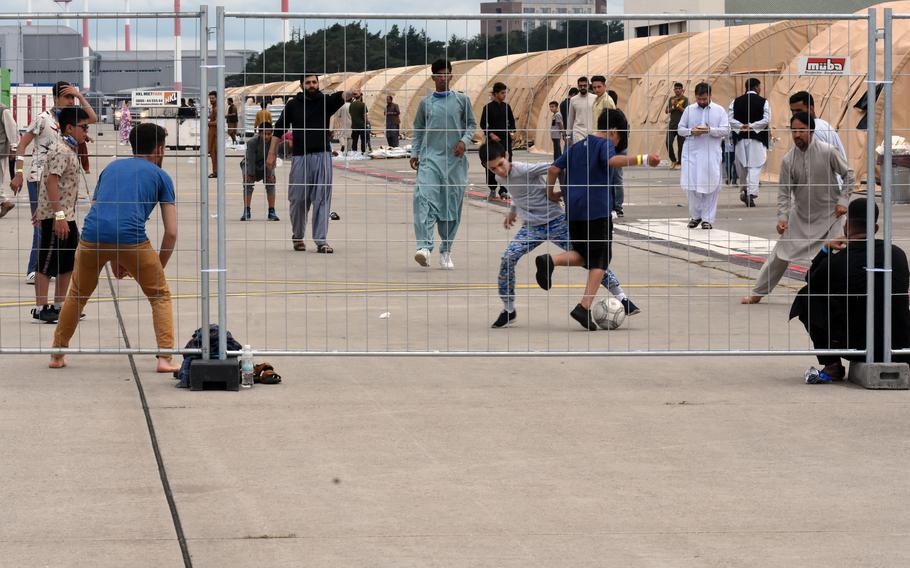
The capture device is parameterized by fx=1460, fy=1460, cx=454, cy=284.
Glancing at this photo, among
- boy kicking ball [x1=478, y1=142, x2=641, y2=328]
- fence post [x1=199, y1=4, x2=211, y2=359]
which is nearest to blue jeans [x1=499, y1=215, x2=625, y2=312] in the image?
boy kicking ball [x1=478, y1=142, x2=641, y2=328]

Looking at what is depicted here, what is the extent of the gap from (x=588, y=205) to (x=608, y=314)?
1.09 metres

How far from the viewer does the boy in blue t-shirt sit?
1005 cm

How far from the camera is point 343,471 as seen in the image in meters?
6.48

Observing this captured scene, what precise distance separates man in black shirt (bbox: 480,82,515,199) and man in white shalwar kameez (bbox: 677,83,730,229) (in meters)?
1.18

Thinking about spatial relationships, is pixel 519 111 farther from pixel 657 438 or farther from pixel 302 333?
pixel 657 438

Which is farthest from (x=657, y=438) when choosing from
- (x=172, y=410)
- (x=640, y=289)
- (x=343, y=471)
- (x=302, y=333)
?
(x=640, y=289)

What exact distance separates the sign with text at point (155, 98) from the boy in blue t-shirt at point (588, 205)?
2734 mm

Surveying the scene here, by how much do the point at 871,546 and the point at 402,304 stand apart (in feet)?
22.7

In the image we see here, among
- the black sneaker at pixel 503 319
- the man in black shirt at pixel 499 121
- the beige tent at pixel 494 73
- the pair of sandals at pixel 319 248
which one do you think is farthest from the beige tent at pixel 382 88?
the pair of sandals at pixel 319 248

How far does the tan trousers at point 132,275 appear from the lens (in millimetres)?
8703

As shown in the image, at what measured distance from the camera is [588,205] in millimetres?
9719

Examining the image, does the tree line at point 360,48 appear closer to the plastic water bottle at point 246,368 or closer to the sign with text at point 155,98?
the sign with text at point 155,98

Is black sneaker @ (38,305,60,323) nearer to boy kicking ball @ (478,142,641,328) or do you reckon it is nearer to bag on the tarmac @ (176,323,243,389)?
bag on the tarmac @ (176,323,243,389)

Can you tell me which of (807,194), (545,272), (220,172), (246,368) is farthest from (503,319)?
(220,172)
